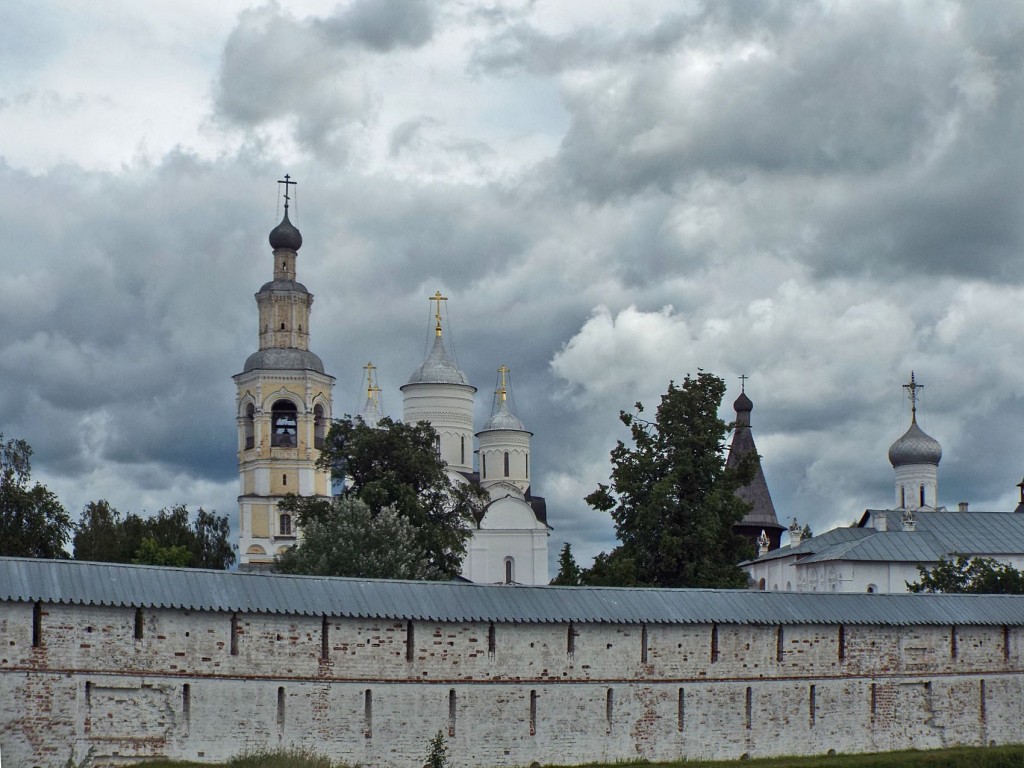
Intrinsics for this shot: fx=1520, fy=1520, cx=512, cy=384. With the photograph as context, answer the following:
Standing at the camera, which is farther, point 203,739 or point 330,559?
point 330,559

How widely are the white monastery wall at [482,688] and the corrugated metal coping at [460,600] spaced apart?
179 mm

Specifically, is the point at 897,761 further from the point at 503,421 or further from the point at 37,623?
the point at 503,421

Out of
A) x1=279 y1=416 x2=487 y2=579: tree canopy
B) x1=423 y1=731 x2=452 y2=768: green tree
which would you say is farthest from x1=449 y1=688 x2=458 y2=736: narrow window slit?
x1=279 y1=416 x2=487 y2=579: tree canopy

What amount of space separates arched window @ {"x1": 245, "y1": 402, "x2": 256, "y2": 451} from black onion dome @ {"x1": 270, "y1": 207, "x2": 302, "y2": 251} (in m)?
6.62

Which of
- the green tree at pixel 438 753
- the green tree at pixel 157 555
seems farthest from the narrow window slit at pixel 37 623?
the green tree at pixel 157 555

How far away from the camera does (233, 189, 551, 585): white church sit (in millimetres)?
60562

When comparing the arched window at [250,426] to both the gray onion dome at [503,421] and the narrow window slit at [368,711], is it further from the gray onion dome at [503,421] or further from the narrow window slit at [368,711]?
the narrow window slit at [368,711]

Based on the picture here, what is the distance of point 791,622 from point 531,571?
3771 cm

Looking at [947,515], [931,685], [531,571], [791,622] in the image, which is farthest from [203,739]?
[531,571]

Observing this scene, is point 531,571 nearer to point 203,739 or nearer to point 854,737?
point 854,737

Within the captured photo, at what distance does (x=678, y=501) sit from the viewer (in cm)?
3366

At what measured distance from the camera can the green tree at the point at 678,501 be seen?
32.8 meters

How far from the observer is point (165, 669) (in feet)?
65.6

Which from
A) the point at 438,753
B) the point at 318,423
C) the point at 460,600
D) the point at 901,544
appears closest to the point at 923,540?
the point at 901,544
